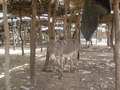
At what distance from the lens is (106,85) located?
22.3 ft

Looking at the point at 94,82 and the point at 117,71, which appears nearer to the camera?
the point at 117,71

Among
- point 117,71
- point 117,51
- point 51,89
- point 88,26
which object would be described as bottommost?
point 51,89

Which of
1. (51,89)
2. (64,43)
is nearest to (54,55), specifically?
(64,43)

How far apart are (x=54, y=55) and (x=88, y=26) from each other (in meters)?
4.20

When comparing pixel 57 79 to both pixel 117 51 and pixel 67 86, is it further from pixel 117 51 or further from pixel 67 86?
pixel 117 51

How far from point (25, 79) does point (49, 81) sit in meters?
0.78

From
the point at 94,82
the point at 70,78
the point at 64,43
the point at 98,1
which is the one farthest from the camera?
the point at 64,43

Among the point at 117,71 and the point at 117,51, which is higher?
the point at 117,51

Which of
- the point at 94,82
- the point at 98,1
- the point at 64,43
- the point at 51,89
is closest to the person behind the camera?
the point at 98,1

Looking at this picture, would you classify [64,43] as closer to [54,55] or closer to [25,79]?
[54,55]

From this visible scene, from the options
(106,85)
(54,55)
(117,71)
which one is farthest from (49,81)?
(117,71)

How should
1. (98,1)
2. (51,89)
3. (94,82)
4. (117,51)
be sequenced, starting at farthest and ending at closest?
1. (94,82)
2. (51,89)
3. (117,51)
4. (98,1)

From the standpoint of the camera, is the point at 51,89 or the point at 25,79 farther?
the point at 25,79

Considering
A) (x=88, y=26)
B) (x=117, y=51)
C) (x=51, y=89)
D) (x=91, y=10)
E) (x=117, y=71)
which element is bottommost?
(x=51, y=89)
